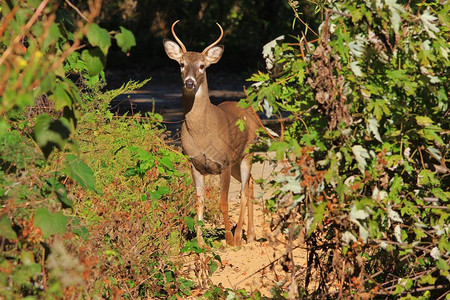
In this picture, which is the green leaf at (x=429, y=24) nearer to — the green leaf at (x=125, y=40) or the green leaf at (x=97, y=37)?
the green leaf at (x=125, y=40)

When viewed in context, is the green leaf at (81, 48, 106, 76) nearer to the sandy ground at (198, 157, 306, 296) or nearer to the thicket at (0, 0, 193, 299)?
the thicket at (0, 0, 193, 299)

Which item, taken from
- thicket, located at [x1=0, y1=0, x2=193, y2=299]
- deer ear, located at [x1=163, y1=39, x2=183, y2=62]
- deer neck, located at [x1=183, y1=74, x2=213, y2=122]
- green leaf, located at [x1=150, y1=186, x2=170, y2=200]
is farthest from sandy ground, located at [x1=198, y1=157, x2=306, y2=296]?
deer ear, located at [x1=163, y1=39, x2=183, y2=62]

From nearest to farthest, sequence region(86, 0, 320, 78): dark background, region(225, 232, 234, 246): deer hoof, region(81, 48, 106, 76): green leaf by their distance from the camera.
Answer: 1. region(81, 48, 106, 76): green leaf
2. region(225, 232, 234, 246): deer hoof
3. region(86, 0, 320, 78): dark background

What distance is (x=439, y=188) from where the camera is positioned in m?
4.68

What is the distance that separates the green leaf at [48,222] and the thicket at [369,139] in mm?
1155

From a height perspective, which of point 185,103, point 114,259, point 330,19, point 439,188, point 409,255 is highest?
point 330,19

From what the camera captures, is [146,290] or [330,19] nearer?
[330,19]

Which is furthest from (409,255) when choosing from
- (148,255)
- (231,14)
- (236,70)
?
(231,14)

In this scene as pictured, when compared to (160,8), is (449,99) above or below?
above

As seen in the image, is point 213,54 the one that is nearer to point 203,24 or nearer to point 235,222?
point 235,222

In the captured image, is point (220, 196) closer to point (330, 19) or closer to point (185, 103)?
point (185, 103)

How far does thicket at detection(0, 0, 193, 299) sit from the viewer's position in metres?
3.81

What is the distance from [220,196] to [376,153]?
3863mm

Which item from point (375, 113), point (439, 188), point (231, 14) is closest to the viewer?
point (375, 113)
